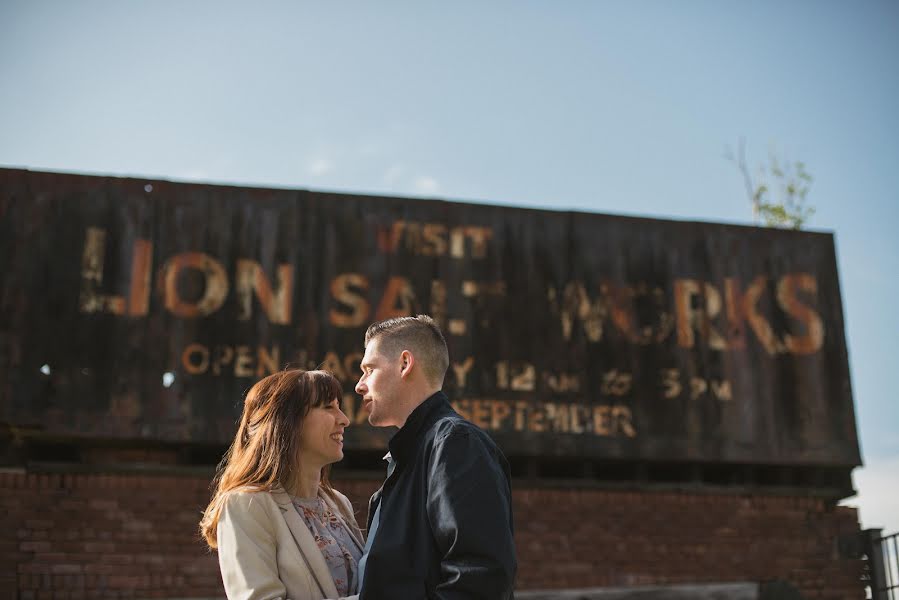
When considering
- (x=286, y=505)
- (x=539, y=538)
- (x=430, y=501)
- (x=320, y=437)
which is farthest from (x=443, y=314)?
(x=430, y=501)

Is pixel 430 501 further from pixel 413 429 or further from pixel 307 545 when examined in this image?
pixel 307 545

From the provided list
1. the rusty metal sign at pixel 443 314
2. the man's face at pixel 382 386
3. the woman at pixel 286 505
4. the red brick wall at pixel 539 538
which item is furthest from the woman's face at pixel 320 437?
the rusty metal sign at pixel 443 314

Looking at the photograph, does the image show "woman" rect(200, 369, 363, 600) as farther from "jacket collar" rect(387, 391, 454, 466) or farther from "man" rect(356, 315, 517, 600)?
"jacket collar" rect(387, 391, 454, 466)

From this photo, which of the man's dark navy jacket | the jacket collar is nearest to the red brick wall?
the jacket collar

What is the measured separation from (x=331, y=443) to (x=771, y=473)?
33.4 feet

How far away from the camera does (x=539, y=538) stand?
11141 millimetres

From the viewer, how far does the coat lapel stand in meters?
3.12

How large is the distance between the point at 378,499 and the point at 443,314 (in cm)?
873

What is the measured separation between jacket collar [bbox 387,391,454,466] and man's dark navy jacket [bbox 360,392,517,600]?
2 centimetres

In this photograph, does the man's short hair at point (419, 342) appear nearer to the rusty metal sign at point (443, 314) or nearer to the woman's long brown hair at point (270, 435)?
the woman's long brown hair at point (270, 435)

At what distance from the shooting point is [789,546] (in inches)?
464

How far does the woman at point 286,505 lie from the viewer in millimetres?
3084

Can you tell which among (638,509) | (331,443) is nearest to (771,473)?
(638,509)

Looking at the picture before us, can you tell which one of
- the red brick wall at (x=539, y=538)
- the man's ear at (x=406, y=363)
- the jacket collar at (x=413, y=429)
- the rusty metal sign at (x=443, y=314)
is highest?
the rusty metal sign at (x=443, y=314)
